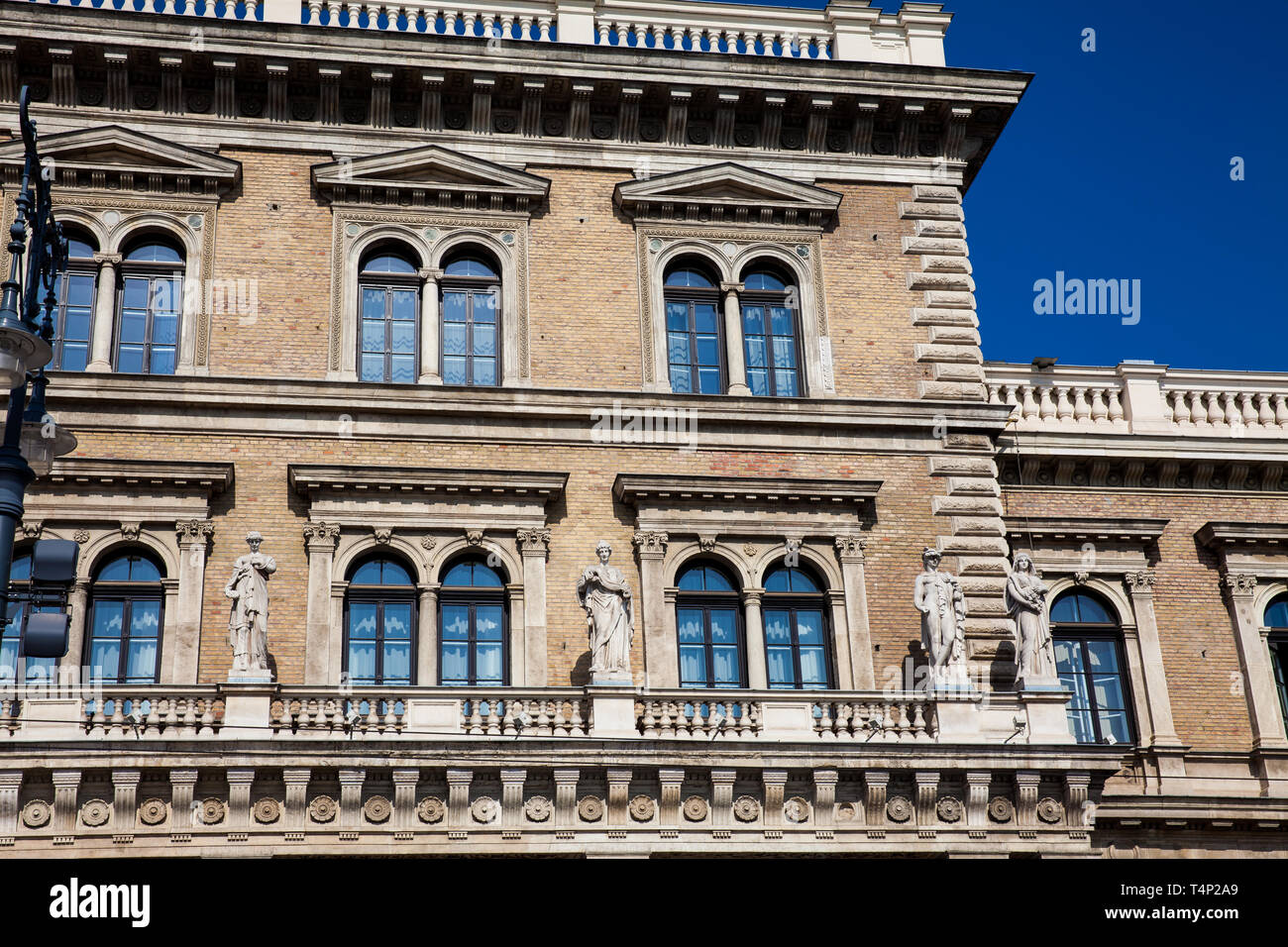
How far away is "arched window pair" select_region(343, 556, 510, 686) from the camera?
21.8 metres

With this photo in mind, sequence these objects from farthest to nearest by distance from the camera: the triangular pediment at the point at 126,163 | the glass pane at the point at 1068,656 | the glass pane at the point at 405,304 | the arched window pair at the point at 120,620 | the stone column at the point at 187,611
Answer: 1. the glass pane at the point at 1068,656
2. the glass pane at the point at 405,304
3. the triangular pediment at the point at 126,163
4. the arched window pair at the point at 120,620
5. the stone column at the point at 187,611

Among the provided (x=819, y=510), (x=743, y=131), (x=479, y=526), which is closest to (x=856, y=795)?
(x=819, y=510)

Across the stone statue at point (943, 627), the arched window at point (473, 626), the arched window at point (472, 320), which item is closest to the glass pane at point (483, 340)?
the arched window at point (472, 320)

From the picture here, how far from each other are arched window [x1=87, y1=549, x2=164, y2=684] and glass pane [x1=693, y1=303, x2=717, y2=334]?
28.1 feet

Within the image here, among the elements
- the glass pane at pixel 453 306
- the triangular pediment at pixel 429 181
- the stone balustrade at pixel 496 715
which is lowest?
the stone balustrade at pixel 496 715

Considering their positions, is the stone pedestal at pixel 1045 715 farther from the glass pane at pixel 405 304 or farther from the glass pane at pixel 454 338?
the glass pane at pixel 405 304

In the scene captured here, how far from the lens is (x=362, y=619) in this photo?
2202 cm

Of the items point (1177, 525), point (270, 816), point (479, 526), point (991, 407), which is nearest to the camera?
point (270, 816)

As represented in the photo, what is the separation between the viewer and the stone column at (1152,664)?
24.6 m

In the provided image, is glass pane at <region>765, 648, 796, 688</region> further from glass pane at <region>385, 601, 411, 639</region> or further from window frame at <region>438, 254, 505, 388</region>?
window frame at <region>438, 254, 505, 388</region>

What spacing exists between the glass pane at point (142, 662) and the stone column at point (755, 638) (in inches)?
306

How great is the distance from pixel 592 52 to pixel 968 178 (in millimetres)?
6726

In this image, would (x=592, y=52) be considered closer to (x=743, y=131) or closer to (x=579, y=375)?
(x=743, y=131)

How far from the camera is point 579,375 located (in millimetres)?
23844
